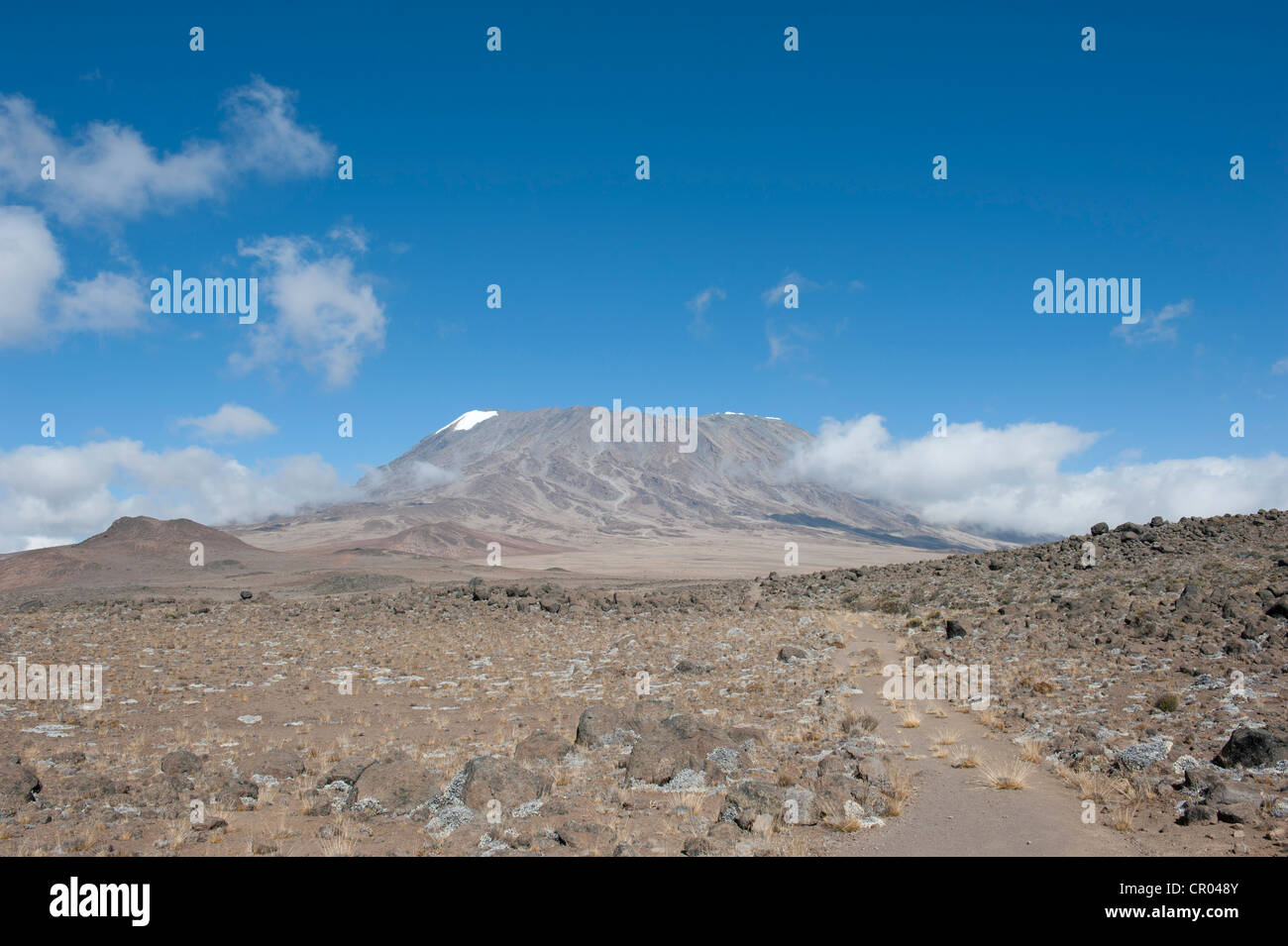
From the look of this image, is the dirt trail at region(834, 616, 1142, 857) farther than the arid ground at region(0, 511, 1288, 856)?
No

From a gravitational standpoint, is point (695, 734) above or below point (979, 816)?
above

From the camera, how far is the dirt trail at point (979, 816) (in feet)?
26.2

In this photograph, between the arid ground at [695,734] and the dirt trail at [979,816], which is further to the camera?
the arid ground at [695,734]

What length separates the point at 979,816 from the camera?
9.07m

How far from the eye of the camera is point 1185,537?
3145cm

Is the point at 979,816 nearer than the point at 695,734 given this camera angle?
Yes

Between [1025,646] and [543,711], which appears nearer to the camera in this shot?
[543,711]

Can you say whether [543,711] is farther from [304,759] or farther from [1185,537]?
[1185,537]

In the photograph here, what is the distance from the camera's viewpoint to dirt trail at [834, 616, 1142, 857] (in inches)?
315

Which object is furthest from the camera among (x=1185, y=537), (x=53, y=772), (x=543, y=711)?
(x=1185, y=537)
